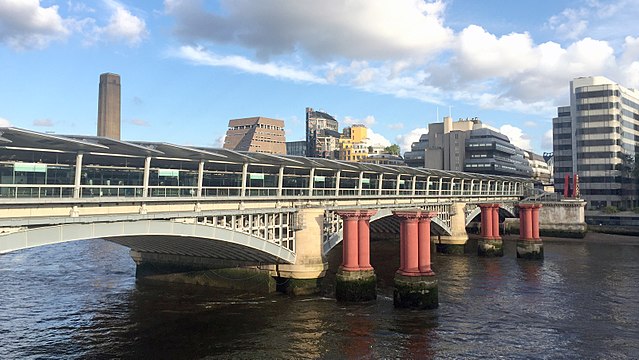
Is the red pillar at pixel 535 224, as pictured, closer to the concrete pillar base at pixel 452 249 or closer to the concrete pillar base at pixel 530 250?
the concrete pillar base at pixel 530 250

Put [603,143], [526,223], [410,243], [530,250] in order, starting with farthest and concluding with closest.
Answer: [603,143], [526,223], [530,250], [410,243]

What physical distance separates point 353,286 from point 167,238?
14.7 metres

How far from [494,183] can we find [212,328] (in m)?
80.2

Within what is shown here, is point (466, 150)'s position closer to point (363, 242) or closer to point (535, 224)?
point (535, 224)

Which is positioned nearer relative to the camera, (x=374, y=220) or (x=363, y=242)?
(x=363, y=242)

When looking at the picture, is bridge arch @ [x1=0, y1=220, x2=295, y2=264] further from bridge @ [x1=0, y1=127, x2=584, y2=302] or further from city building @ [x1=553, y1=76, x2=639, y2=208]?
city building @ [x1=553, y1=76, x2=639, y2=208]

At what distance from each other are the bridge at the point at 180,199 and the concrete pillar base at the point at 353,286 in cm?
326

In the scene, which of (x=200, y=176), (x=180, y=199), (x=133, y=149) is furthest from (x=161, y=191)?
(x=133, y=149)

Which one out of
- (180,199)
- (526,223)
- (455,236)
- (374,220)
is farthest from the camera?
(455,236)

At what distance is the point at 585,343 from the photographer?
97.1 feet

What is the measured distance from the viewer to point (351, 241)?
129 ft

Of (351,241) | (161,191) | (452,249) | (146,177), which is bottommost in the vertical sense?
(452,249)

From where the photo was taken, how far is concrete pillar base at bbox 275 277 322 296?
40.8 metres

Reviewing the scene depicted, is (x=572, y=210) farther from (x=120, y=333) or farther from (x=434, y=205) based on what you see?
(x=120, y=333)
